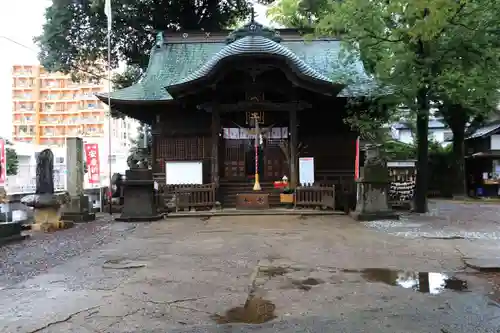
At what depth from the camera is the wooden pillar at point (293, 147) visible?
1733 centimetres

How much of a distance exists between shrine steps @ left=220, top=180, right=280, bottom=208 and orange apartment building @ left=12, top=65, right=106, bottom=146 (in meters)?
66.6

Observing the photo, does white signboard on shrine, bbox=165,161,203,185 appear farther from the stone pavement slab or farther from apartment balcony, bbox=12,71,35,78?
apartment balcony, bbox=12,71,35,78

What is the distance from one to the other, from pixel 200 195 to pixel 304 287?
10883 millimetres

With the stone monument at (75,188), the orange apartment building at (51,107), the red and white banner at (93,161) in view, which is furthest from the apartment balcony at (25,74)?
the stone monument at (75,188)

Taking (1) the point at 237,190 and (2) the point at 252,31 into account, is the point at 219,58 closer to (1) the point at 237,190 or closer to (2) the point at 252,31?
(2) the point at 252,31

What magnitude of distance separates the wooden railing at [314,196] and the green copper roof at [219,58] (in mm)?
4044

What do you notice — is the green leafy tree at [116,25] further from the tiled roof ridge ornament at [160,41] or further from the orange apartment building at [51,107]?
the orange apartment building at [51,107]

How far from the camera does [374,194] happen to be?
1401cm

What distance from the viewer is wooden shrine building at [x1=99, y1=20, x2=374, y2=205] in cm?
1709

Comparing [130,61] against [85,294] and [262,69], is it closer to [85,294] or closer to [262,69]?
[262,69]

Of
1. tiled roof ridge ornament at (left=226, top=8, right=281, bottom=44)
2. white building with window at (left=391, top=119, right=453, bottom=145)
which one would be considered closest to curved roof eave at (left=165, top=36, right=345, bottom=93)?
tiled roof ridge ornament at (left=226, top=8, right=281, bottom=44)

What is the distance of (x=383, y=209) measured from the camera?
1394cm

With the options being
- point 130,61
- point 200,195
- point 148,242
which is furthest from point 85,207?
point 130,61

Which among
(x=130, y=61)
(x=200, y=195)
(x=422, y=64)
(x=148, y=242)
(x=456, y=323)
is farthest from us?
(x=130, y=61)
